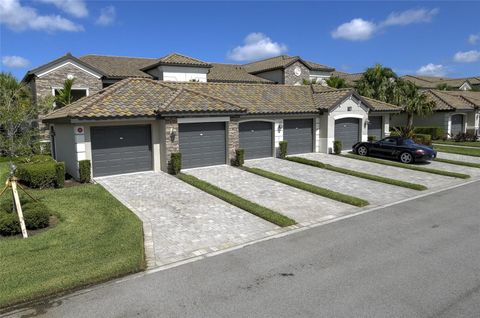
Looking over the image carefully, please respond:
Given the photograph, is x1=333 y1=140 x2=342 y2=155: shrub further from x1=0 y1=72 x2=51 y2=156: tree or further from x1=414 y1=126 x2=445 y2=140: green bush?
x1=0 y1=72 x2=51 y2=156: tree

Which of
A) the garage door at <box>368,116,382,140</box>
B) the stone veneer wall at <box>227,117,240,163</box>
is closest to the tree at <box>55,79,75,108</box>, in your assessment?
the stone veneer wall at <box>227,117,240,163</box>

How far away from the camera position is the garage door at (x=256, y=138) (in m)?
20.8

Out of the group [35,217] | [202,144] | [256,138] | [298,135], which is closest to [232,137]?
[202,144]

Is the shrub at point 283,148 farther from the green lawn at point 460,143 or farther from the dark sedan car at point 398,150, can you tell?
the green lawn at point 460,143

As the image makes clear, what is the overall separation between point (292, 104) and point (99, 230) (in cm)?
1615

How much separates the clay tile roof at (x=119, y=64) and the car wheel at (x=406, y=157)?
2121cm

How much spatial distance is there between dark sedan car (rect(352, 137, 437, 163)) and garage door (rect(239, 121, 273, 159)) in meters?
6.30

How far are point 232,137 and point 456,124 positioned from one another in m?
28.6

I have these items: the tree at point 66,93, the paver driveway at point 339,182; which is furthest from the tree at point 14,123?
the paver driveway at point 339,182

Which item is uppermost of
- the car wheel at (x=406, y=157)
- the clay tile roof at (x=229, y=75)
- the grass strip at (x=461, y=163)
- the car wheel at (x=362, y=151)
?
the clay tile roof at (x=229, y=75)

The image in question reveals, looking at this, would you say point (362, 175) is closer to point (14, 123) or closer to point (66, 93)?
point (14, 123)

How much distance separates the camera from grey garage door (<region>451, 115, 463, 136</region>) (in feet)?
119

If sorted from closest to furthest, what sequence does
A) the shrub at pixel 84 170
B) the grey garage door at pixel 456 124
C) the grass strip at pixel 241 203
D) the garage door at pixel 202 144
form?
the grass strip at pixel 241 203 < the shrub at pixel 84 170 < the garage door at pixel 202 144 < the grey garage door at pixel 456 124

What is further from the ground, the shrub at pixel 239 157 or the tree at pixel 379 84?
the tree at pixel 379 84
